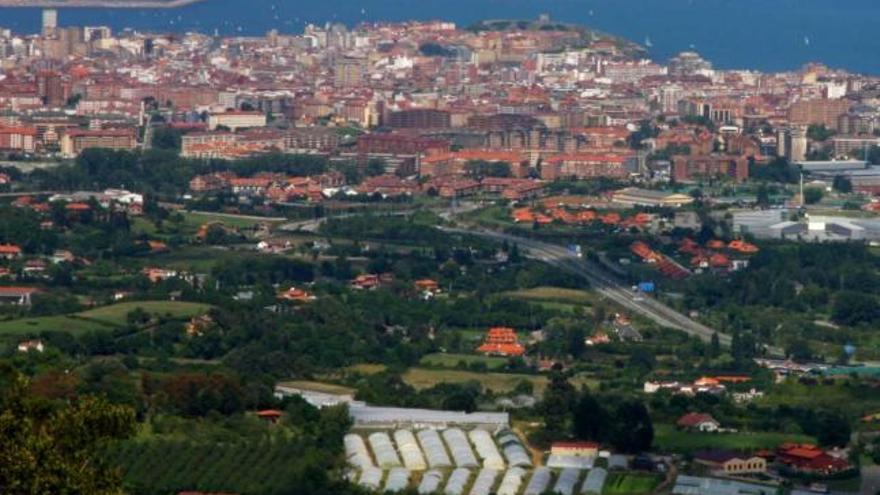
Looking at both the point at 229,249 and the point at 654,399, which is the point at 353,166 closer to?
the point at 229,249

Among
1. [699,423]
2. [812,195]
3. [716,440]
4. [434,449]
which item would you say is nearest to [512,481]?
[434,449]

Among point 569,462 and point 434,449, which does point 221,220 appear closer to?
point 434,449

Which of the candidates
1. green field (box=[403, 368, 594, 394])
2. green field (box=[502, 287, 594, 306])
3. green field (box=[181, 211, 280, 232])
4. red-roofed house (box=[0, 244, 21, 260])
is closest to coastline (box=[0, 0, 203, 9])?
green field (box=[181, 211, 280, 232])

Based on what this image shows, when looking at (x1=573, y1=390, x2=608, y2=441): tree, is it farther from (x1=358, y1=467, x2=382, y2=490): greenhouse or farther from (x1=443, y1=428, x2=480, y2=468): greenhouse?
(x1=358, y1=467, x2=382, y2=490): greenhouse

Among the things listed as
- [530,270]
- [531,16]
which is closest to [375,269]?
[530,270]

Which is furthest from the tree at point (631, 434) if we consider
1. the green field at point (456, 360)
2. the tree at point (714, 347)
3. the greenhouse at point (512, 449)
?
the tree at point (714, 347)

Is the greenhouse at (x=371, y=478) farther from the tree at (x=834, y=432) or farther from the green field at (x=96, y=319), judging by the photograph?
the green field at (x=96, y=319)
